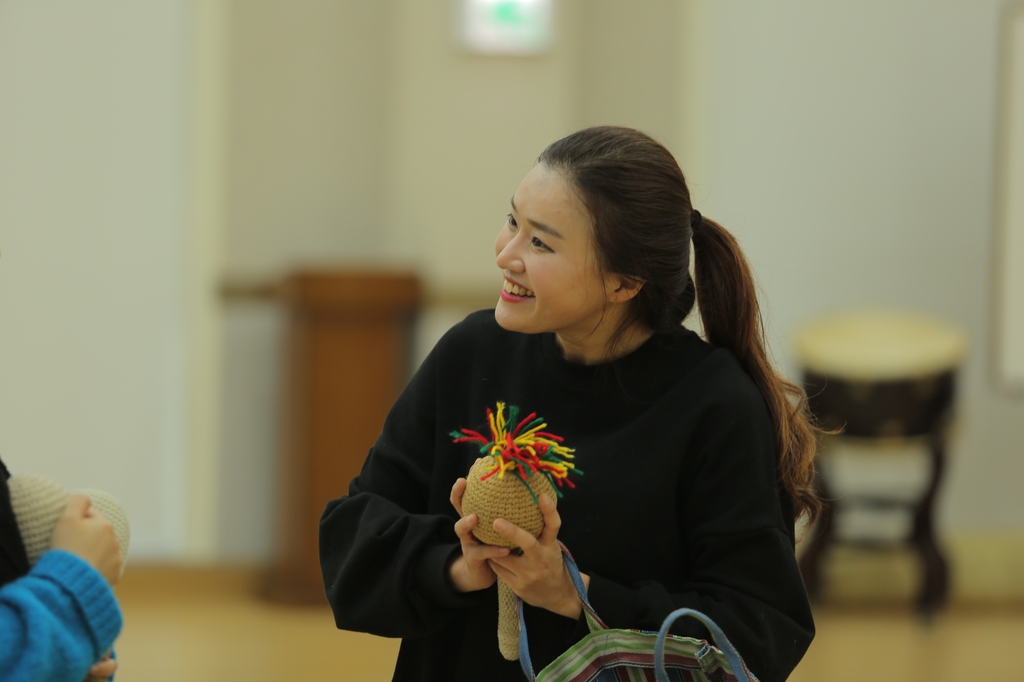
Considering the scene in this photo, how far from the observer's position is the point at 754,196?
543 cm

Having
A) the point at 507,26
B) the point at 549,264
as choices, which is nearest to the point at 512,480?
the point at 549,264

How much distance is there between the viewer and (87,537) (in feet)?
4.44

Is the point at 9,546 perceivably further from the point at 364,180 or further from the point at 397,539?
the point at 364,180

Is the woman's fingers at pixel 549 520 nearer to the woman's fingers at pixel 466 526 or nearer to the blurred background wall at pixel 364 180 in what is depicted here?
the woman's fingers at pixel 466 526

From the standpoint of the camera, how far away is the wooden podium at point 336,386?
196 inches

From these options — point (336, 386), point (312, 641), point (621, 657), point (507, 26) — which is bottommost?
point (312, 641)

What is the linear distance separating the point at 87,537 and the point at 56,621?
0.12m

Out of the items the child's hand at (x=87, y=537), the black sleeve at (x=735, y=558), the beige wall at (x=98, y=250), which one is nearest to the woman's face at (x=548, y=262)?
the black sleeve at (x=735, y=558)

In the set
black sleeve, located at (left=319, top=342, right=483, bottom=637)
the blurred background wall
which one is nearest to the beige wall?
the blurred background wall

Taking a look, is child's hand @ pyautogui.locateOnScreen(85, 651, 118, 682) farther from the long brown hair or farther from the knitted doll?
the long brown hair

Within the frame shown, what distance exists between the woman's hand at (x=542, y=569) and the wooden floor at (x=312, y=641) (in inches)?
102

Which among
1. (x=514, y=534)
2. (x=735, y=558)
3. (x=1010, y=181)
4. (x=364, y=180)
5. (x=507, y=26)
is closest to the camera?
(x=514, y=534)

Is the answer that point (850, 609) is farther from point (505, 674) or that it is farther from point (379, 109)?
point (505, 674)

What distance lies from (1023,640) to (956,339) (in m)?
1.27
